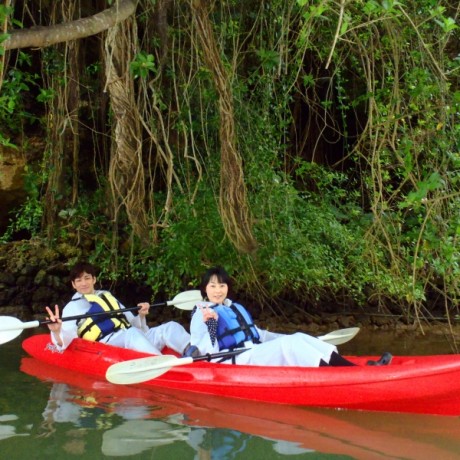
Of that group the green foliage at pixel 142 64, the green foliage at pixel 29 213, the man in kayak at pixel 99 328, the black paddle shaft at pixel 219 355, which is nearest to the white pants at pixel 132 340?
the man in kayak at pixel 99 328

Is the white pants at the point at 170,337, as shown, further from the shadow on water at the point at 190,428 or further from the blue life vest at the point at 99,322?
the shadow on water at the point at 190,428

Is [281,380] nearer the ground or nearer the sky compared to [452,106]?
nearer the ground

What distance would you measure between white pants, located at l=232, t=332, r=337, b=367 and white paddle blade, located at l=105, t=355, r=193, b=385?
0.39 metres

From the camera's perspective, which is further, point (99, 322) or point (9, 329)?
point (99, 322)

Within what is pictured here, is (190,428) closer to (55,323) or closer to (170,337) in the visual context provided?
(170,337)

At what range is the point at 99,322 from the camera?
5.38 metres

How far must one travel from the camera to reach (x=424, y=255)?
493 cm

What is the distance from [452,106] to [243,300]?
3.57 metres

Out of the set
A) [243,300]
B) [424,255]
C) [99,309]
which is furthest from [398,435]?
[243,300]

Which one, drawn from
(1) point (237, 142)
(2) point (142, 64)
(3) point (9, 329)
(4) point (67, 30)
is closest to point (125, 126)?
(2) point (142, 64)

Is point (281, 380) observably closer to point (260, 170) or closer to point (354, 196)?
point (260, 170)

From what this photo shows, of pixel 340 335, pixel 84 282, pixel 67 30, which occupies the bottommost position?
pixel 340 335

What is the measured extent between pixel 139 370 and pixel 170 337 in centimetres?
82

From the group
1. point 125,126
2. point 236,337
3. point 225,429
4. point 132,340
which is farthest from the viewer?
point 125,126
